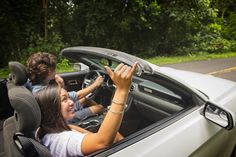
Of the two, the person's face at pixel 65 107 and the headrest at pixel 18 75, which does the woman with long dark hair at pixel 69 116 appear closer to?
the person's face at pixel 65 107

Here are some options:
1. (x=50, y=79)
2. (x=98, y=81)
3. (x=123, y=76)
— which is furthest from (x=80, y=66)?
(x=123, y=76)

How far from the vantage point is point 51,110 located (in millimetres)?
1674

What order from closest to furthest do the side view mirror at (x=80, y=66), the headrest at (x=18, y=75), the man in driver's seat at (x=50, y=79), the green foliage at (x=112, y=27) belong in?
1. the headrest at (x=18, y=75)
2. the man in driver's seat at (x=50, y=79)
3. the side view mirror at (x=80, y=66)
4. the green foliage at (x=112, y=27)

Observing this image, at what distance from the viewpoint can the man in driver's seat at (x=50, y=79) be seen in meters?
2.85

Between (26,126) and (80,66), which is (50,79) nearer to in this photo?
(80,66)

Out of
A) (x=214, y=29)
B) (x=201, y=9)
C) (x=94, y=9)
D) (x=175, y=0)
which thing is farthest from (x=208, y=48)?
(x=94, y=9)

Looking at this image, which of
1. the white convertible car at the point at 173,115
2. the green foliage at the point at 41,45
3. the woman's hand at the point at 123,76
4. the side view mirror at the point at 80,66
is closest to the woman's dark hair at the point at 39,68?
the white convertible car at the point at 173,115

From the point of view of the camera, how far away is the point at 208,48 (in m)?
15.0

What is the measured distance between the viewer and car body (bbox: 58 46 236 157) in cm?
163

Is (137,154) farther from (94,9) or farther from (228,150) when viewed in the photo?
(94,9)

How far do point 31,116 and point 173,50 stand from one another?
46.5ft

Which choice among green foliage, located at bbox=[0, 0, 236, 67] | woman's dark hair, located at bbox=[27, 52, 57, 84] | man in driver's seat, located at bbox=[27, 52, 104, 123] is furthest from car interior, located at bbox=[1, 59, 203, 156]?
green foliage, located at bbox=[0, 0, 236, 67]

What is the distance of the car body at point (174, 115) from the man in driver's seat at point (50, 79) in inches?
11.4

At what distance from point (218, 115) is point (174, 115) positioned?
0.37 m
